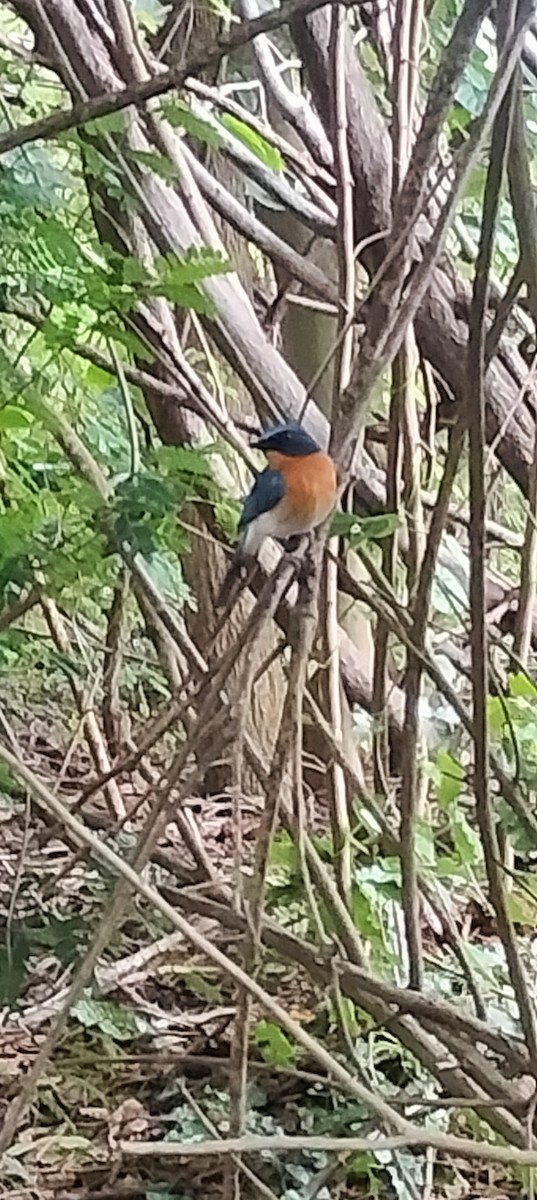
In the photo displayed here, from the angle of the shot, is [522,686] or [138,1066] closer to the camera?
[522,686]

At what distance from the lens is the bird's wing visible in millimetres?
1223

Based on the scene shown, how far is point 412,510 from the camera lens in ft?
5.73

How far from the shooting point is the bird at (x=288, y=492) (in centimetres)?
120

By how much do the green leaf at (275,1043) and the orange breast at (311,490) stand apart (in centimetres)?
66

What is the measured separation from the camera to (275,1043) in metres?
1.65

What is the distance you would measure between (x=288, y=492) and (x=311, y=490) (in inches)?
0.7

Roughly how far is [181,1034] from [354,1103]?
365 mm

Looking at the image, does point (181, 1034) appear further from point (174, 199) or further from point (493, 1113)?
point (174, 199)

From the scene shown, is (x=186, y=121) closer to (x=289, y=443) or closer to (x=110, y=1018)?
(x=289, y=443)

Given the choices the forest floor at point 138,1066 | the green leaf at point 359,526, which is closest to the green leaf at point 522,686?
the green leaf at point 359,526

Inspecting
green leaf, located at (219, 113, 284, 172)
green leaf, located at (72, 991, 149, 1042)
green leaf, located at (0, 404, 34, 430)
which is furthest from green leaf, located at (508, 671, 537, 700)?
green leaf, located at (219, 113, 284, 172)

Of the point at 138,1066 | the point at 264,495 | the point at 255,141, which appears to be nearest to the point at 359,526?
the point at 264,495

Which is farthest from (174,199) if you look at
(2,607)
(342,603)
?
(342,603)

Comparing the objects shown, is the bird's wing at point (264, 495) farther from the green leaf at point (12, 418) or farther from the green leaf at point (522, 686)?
the green leaf at point (522, 686)
